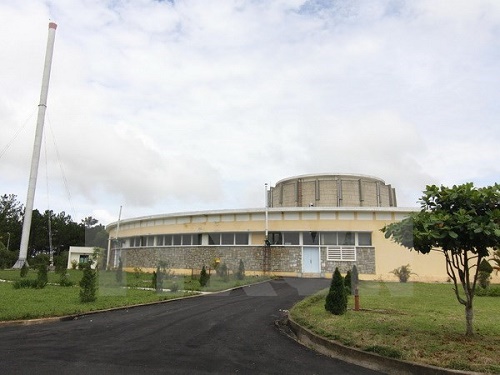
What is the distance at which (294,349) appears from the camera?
8453 mm

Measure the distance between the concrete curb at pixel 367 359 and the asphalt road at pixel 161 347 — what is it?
255 mm

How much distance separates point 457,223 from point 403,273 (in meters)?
24.7

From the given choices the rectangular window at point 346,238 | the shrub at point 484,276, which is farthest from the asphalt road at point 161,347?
the rectangular window at point 346,238

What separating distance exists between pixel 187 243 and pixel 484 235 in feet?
104

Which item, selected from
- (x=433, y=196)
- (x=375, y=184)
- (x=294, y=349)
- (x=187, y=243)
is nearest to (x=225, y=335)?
(x=294, y=349)

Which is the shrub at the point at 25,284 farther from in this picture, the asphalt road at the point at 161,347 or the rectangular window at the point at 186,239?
the rectangular window at the point at 186,239

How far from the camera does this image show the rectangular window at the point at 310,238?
3269cm

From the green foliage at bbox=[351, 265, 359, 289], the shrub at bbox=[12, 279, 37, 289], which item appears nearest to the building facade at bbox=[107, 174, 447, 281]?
the green foliage at bbox=[351, 265, 359, 289]

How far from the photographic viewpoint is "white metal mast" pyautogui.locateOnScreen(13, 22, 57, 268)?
3703 centimetres

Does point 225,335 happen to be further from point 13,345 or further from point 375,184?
point 375,184

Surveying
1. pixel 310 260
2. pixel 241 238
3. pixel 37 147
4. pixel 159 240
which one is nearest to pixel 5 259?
pixel 37 147

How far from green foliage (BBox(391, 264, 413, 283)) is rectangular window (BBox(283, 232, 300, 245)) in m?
8.04

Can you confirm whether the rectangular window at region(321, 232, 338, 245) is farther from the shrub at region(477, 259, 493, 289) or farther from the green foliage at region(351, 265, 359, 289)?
the green foliage at region(351, 265, 359, 289)

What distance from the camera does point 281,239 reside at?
33.5 m
